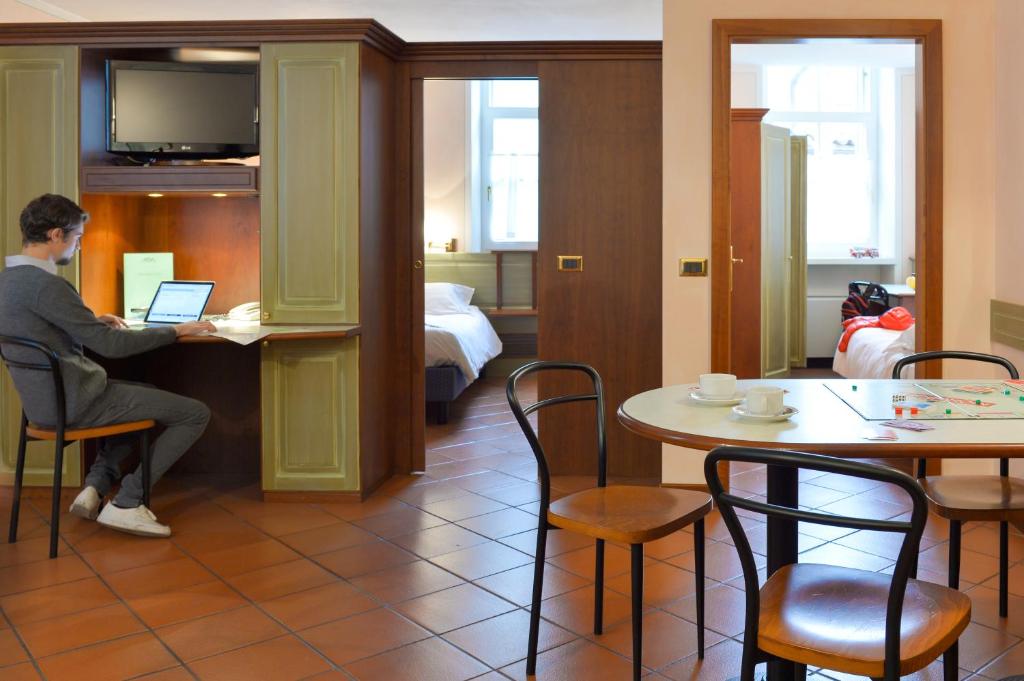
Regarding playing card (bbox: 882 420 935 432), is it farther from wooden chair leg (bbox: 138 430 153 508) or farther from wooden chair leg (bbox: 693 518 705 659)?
wooden chair leg (bbox: 138 430 153 508)

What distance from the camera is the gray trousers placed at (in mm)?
3873

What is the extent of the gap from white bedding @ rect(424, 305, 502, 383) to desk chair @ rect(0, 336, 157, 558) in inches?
97.5

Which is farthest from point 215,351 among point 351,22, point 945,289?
point 945,289

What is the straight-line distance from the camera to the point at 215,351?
5047 mm

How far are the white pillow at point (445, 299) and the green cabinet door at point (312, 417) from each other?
3.33 meters

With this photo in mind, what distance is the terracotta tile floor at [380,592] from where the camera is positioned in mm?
2783

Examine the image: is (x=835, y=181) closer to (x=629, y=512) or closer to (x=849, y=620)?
(x=629, y=512)

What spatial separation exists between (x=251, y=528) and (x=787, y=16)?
3254 mm

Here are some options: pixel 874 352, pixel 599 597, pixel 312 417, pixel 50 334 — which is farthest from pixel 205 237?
pixel 874 352

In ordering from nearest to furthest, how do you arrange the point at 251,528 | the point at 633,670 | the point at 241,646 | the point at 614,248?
the point at 633,670 → the point at 241,646 → the point at 251,528 → the point at 614,248

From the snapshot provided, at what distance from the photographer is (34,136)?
15.1ft

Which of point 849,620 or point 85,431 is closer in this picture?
point 849,620

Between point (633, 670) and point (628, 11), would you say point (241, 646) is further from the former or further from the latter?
point (628, 11)

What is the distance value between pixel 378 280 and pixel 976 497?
2.94m
